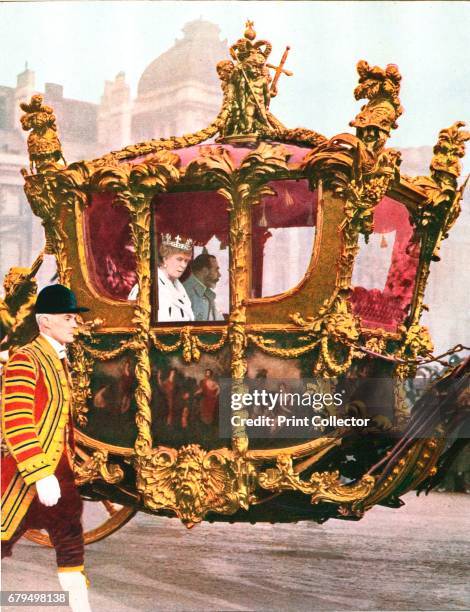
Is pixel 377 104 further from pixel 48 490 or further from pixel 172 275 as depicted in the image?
pixel 48 490

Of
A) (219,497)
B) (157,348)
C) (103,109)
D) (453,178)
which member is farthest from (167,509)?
(103,109)

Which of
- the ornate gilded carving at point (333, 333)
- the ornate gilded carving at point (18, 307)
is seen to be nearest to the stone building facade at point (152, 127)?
the ornate gilded carving at point (18, 307)

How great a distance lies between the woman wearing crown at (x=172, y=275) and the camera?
5156mm

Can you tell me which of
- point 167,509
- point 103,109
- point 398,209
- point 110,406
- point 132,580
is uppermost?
point 103,109

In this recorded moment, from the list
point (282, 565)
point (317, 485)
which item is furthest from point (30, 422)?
point (282, 565)

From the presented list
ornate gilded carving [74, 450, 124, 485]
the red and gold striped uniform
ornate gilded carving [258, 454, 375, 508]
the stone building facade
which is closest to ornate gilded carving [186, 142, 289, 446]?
ornate gilded carving [258, 454, 375, 508]

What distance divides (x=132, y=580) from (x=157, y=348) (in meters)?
1.36

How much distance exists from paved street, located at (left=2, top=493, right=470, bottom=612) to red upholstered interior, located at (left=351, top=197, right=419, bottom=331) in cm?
134

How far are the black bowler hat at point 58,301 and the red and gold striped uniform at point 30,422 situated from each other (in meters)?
0.16

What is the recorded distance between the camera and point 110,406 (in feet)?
17.4

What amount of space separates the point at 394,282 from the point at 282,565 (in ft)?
5.55

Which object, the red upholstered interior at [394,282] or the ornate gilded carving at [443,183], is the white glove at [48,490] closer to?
the red upholstered interior at [394,282]

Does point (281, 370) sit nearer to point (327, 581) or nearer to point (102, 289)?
point (102, 289)

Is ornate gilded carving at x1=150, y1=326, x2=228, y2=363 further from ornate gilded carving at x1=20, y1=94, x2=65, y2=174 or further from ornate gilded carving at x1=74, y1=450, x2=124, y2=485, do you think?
ornate gilded carving at x1=20, y1=94, x2=65, y2=174
